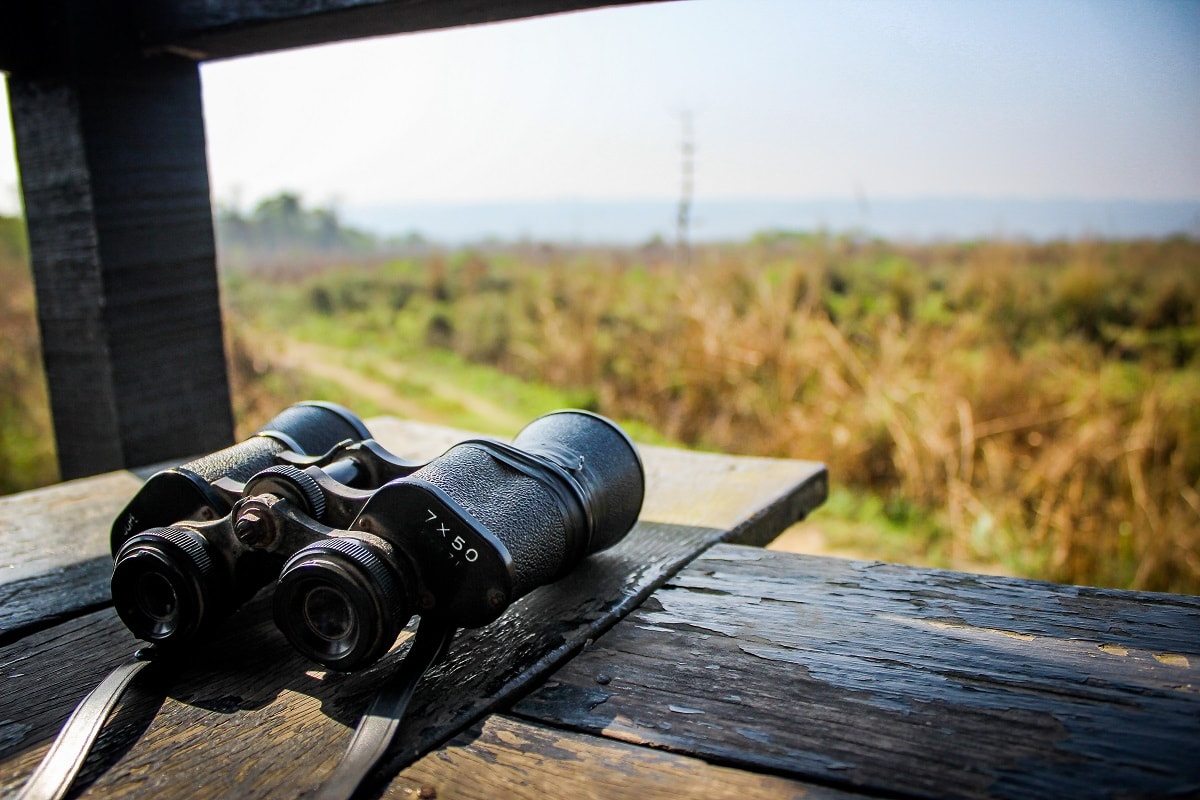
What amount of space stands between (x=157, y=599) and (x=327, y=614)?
0.25m

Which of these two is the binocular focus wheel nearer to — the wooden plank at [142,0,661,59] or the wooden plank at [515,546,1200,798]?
the wooden plank at [515,546,1200,798]

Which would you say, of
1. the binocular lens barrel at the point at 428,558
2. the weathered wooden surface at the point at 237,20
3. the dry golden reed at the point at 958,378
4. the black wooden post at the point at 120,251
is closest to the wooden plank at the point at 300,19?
the weathered wooden surface at the point at 237,20

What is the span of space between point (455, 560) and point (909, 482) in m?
4.60

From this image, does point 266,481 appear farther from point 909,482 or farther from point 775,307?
point 775,307

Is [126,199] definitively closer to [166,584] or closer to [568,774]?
[166,584]

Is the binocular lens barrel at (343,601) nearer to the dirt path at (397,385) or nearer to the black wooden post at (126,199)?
the black wooden post at (126,199)

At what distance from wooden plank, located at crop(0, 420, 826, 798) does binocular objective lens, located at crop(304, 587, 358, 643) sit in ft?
0.23

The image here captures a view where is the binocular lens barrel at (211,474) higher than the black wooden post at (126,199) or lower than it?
lower

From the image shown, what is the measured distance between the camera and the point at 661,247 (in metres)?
15.5

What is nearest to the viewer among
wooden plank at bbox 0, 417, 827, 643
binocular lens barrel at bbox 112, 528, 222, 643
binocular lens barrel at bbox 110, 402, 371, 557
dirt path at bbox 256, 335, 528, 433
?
binocular lens barrel at bbox 112, 528, 222, 643

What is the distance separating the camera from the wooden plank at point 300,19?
1.53 meters

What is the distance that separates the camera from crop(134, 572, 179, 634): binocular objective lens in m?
1.07

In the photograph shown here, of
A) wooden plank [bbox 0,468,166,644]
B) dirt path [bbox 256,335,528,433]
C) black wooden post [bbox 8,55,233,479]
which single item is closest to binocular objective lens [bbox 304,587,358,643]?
wooden plank [bbox 0,468,166,644]

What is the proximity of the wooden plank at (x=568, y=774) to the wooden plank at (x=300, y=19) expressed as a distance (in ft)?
3.74
